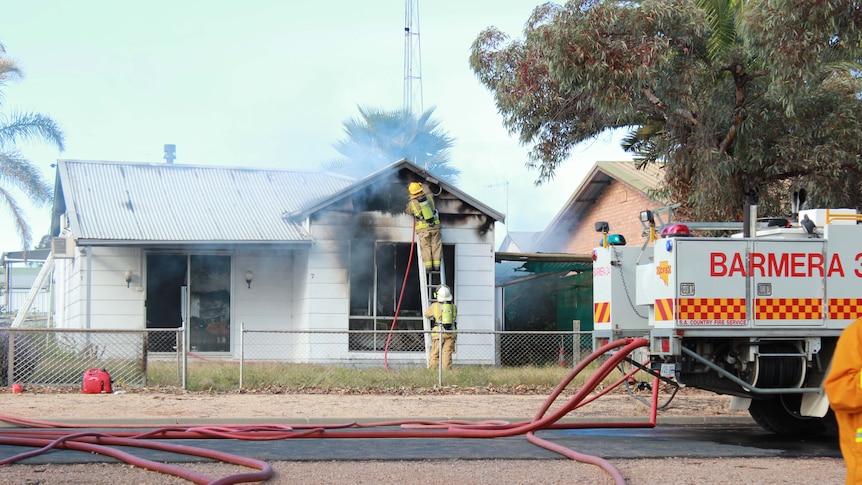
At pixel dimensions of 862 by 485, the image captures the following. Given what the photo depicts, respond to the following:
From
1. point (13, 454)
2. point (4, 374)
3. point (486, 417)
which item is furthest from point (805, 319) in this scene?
point (4, 374)

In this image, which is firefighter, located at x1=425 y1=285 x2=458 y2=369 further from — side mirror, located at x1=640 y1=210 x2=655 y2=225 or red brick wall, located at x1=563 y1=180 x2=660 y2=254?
red brick wall, located at x1=563 y1=180 x2=660 y2=254

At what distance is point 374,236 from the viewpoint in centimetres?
1853

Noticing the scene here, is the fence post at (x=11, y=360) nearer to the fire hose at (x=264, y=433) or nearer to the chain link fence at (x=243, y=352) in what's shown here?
the chain link fence at (x=243, y=352)

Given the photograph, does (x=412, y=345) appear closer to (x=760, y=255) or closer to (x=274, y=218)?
(x=274, y=218)

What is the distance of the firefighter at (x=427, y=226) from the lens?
17.9 m

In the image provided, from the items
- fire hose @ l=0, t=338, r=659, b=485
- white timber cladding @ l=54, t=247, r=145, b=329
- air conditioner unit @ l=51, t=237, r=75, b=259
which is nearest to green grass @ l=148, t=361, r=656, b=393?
white timber cladding @ l=54, t=247, r=145, b=329

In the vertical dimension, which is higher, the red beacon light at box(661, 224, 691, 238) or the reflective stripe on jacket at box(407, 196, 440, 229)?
the reflective stripe on jacket at box(407, 196, 440, 229)

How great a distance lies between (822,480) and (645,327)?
11.7 feet

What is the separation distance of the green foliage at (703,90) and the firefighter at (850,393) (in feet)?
28.9

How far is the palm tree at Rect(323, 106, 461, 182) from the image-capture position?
3306 centimetres

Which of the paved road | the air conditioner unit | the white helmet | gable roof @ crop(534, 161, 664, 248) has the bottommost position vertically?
the paved road

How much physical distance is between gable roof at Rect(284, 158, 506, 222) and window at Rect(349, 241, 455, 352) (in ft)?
3.38

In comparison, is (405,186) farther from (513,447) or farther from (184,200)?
(513,447)

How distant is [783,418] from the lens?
1072cm
